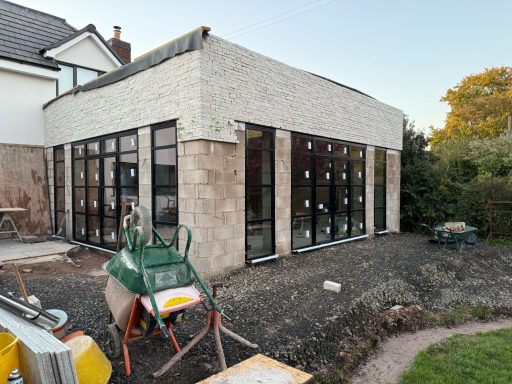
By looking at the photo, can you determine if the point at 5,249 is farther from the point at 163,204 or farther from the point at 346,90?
the point at 346,90

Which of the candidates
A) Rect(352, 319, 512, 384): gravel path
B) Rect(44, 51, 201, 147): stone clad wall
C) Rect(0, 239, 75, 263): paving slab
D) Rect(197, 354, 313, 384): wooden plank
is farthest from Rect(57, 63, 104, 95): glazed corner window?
Rect(352, 319, 512, 384): gravel path

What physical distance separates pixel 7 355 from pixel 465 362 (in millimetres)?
4955

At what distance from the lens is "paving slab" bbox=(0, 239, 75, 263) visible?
26.3 ft

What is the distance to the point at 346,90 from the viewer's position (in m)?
10.6

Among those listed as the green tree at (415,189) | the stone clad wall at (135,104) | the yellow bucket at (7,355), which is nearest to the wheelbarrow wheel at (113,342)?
the yellow bucket at (7,355)

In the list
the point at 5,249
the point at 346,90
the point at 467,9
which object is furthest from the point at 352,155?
the point at 5,249

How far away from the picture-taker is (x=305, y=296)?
5.67 meters

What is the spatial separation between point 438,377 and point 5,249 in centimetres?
1013

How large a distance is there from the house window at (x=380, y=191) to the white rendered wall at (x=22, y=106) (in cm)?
1197

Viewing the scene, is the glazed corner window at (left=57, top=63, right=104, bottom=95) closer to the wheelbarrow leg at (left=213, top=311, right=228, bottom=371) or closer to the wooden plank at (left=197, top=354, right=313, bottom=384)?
the wheelbarrow leg at (left=213, top=311, right=228, bottom=371)

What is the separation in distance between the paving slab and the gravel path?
7739 millimetres

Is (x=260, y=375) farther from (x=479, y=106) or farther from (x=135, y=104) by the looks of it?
(x=479, y=106)

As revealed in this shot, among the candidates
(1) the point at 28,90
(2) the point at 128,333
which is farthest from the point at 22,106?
(2) the point at 128,333

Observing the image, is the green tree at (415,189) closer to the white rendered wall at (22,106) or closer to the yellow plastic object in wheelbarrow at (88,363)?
the yellow plastic object in wheelbarrow at (88,363)
